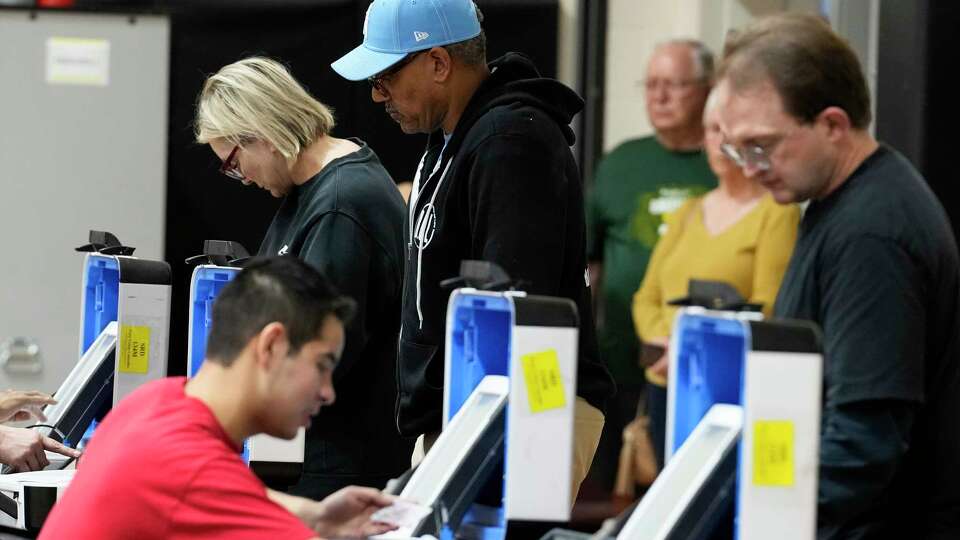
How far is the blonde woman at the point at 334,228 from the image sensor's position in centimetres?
280

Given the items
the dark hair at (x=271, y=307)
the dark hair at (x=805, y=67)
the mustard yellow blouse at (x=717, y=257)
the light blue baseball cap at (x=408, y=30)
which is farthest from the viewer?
the mustard yellow blouse at (x=717, y=257)

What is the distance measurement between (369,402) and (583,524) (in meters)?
1.73

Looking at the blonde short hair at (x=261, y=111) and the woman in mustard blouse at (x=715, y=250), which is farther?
the woman in mustard blouse at (x=715, y=250)

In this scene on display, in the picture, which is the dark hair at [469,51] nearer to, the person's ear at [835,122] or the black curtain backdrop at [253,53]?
the person's ear at [835,122]

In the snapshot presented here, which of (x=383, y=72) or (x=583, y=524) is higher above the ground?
(x=383, y=72)

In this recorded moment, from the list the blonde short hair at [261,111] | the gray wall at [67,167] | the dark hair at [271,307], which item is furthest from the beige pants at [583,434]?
the gray wall at [67,167]

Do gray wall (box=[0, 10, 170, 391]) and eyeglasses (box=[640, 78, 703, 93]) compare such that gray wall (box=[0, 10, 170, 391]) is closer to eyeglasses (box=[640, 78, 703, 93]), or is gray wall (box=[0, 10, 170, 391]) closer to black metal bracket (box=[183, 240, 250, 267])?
eyeglasses (box=[640, 78, 703, 93])

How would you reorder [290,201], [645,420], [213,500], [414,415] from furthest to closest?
[645,420], [290,201], [414,415], [213,500]

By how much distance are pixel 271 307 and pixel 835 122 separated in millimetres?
719

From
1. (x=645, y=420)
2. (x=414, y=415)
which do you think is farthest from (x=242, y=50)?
(x=414, y=415)

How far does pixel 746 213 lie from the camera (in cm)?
354

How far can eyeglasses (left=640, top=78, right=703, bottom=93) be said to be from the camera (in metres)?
3.99

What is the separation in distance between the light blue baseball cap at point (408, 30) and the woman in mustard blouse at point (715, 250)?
0.86 metres

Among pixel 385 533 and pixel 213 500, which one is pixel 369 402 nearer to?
pixel 385 533
